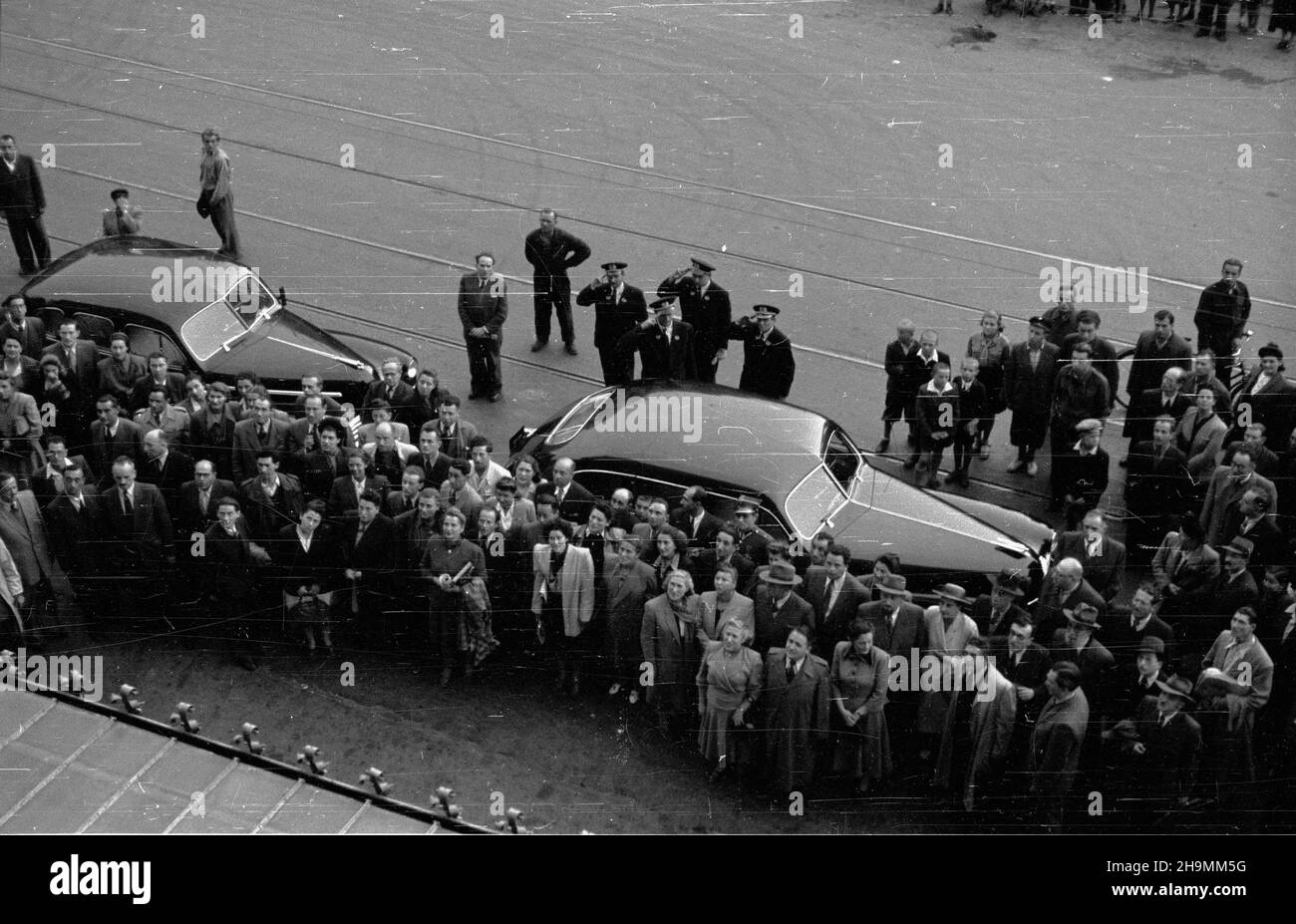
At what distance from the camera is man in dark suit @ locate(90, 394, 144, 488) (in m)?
13.1

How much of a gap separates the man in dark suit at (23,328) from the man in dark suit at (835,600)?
7.29 metres

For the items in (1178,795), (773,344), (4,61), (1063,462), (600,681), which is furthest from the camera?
(4,61)

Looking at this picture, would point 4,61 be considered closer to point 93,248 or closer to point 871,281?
point 93,248

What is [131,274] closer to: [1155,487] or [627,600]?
[627,600]

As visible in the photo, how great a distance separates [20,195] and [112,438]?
223 inches

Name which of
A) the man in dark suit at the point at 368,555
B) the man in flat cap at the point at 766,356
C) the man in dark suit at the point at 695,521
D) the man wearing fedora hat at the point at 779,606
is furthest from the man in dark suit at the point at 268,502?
the man in flat cap at the point at 766,356

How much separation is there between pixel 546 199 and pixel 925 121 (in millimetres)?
5090

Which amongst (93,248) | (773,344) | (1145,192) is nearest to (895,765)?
(773,344)

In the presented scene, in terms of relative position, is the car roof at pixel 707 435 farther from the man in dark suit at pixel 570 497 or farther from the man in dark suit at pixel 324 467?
the man in dark suit at pixel 324 467

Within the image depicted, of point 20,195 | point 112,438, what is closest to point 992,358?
point 112,438

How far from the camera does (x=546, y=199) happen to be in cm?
1923

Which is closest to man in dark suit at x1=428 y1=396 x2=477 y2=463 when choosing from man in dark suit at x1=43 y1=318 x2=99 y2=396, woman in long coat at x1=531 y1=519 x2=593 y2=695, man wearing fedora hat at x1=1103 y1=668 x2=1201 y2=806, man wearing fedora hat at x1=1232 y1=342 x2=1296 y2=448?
woman in long coat at x1=531 y1=519 x2=593 y2=695

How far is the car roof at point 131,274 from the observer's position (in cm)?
1490

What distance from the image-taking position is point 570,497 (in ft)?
41.4
